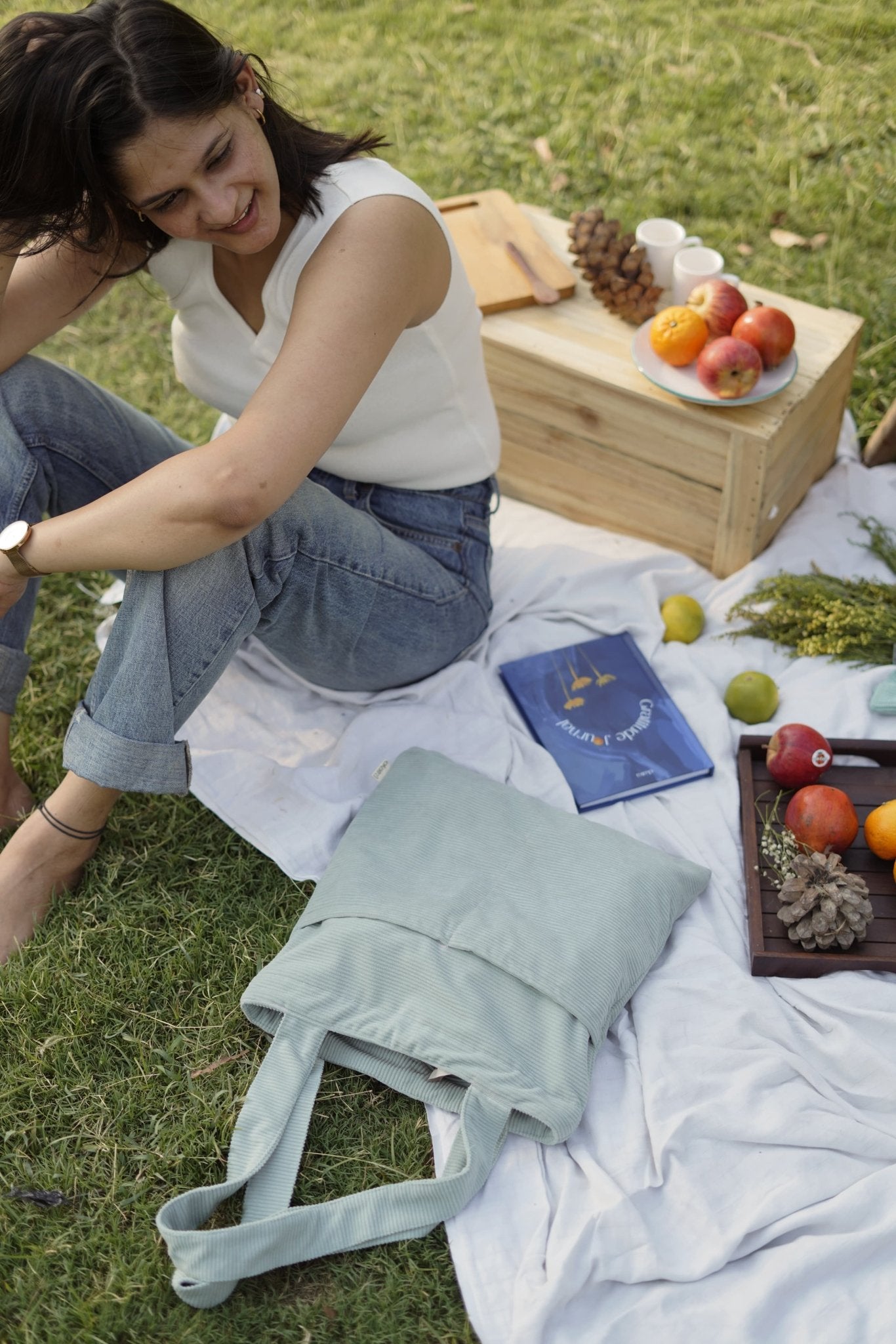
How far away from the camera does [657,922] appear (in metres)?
2.32

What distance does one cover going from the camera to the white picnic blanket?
193 cm

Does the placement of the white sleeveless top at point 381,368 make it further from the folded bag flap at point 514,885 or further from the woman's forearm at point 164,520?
the folded bag flap at point 514,885

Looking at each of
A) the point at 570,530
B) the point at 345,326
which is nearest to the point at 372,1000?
the point at 345,326

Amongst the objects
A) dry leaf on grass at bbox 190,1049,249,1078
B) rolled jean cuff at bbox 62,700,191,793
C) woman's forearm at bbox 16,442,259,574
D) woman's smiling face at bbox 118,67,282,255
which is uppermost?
woman's smiling face at bbox 118,67,282,255

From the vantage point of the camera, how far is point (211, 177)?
2074 mm

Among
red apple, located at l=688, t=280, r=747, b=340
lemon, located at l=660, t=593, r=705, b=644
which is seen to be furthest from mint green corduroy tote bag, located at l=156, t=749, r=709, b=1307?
red apple, located at l=688, t=280, r=747, b=340

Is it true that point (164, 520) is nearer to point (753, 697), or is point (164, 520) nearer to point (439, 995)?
point (439, 995)

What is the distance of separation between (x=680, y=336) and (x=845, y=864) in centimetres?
131

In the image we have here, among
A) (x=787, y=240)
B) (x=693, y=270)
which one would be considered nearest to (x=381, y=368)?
(x=693, y=270)

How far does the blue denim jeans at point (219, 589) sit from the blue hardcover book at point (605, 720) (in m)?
0.23

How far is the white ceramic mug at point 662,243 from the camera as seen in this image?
123 inches

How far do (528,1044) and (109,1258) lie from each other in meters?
0.82

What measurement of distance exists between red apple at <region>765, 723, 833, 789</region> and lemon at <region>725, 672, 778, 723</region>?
19 centimetres

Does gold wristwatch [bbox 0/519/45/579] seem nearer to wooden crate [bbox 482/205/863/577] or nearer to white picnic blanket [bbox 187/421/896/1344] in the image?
white picnic blanket [bbox 187/421/896/1344]
